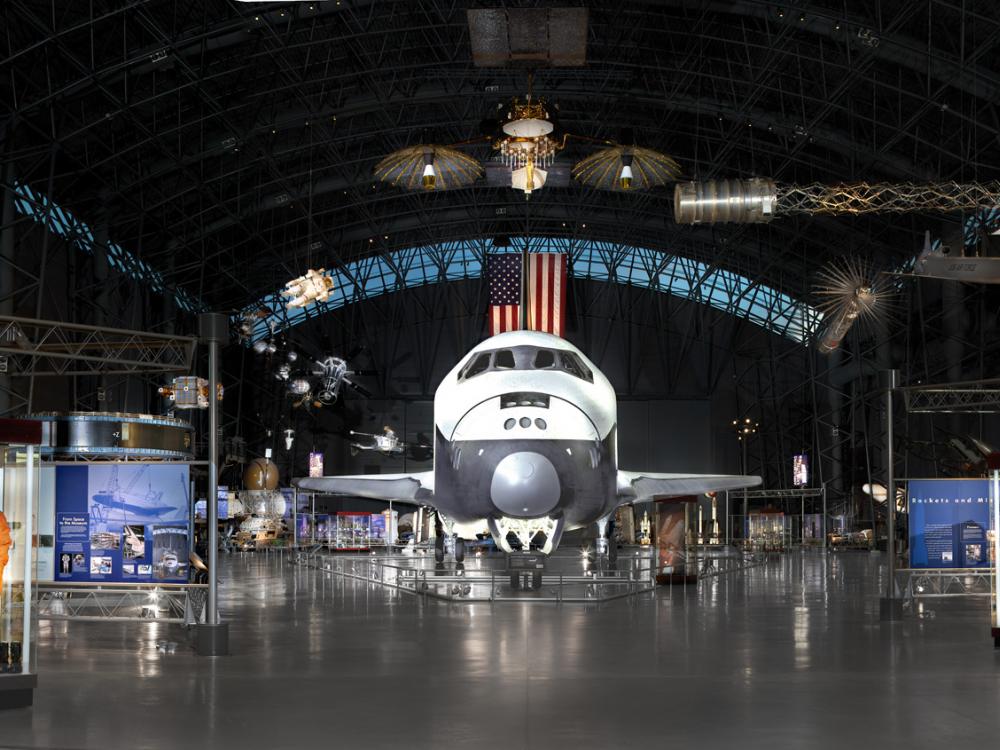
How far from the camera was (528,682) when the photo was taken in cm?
798

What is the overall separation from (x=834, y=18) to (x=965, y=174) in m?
6.89

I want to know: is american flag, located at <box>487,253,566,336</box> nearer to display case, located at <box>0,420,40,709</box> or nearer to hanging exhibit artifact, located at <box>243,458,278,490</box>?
display case, located at <box>0,420,40,709</box>

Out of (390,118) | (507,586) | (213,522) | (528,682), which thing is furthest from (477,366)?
(390,118)

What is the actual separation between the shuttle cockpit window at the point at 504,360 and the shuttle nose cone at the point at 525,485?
6.34 ft

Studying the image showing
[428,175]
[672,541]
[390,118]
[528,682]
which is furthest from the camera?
[390,118]

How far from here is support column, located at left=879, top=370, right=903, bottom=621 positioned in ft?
42.5

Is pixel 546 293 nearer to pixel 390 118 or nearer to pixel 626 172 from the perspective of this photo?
pixel 626 172

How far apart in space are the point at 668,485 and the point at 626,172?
6657 millimetres

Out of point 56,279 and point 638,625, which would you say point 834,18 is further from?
point 56,279

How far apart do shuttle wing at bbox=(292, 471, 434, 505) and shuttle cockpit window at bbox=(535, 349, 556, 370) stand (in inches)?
199

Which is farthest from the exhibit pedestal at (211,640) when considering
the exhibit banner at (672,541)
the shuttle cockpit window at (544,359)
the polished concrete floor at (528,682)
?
the exhibit banner at (672,541)

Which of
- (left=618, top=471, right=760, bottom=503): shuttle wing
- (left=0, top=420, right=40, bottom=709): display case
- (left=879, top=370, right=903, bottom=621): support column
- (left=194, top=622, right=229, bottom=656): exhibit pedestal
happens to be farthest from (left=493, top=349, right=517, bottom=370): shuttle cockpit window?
(left=0, top=420, right=40, bottom=709): display case

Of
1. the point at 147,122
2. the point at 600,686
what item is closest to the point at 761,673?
the point at 600,686

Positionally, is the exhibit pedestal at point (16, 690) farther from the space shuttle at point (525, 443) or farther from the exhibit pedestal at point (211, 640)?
the space shuttle at point (525, 443)
